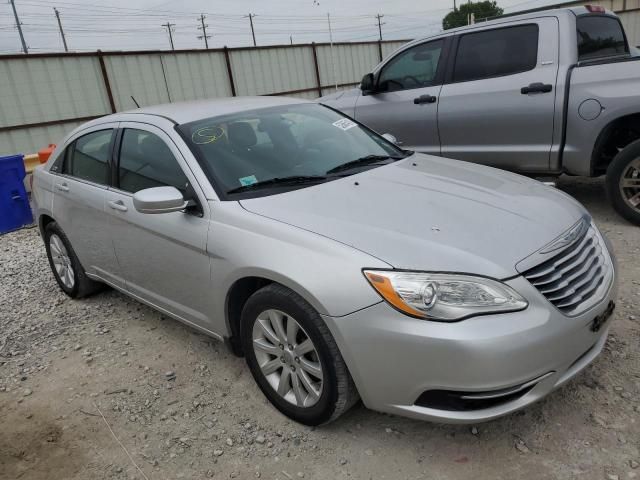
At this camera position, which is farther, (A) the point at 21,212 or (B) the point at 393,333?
(A) the point at 21,212

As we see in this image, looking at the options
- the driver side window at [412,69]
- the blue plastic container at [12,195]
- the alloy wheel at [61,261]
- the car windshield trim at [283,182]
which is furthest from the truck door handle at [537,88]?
the blue plastic container at [12,195]

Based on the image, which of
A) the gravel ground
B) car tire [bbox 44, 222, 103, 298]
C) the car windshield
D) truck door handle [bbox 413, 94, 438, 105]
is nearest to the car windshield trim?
the car windshield

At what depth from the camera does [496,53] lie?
17.8 ft

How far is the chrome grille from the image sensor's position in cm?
224

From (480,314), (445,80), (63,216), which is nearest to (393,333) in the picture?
(480,314)

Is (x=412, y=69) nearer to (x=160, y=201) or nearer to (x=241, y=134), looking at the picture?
(x=241, y=134)

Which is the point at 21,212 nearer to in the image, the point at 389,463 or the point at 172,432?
the point at 172,432

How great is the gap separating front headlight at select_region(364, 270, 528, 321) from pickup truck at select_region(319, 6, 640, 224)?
10.7 ft

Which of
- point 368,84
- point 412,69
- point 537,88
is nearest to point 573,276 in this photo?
point 537,88

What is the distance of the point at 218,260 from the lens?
9.09 feet

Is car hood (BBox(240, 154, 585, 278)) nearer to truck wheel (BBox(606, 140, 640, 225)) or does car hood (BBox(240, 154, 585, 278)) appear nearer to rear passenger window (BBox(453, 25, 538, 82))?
truck wheel (BBox(606, 140, 640, 225))

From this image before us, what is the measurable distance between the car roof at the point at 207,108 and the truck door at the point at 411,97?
2331mm

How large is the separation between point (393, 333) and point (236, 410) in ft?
3.93

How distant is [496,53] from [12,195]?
6231 millimetres
